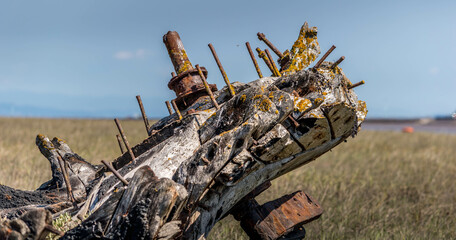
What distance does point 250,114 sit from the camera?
10.7ft

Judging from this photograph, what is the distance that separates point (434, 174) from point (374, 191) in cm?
265

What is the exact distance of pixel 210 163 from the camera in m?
3.06

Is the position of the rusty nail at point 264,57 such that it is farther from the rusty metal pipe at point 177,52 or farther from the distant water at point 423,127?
the distant water at point 423,127

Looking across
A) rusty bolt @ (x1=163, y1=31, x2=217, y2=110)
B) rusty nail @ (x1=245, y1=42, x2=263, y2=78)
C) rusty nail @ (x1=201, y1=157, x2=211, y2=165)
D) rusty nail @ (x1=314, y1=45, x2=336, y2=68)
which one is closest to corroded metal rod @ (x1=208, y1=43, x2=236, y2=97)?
rusty bolt @ (x1=163, y1=31, x2=217, y2=110)

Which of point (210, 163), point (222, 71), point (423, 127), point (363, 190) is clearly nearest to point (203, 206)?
point (210, 163)

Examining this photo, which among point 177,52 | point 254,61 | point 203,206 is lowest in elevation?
point 203,206

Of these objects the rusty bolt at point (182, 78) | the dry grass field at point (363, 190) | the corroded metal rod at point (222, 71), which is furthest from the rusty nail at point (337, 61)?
the dry grass field at point (363, 190)

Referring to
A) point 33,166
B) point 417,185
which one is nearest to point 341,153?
point 417,185

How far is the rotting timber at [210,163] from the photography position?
2812 millimetres

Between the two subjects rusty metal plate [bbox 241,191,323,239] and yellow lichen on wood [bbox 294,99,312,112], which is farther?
rusty metal plate [bbox 241,191,323,239]

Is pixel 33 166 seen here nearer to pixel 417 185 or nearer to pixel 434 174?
pixel 417 185

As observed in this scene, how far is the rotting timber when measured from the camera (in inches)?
111

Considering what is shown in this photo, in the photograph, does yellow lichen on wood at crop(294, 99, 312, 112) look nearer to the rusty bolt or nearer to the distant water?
the rusty bolt

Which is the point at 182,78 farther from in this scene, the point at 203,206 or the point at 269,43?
the point at 203,206
